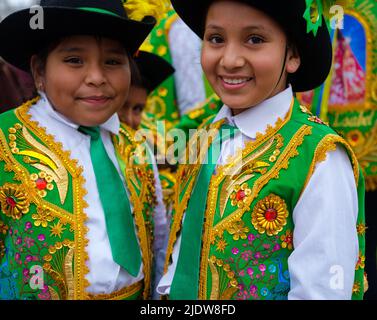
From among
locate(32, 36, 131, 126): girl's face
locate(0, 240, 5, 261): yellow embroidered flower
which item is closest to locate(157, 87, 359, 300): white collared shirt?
locate(32, 36, 131, 126): girl's face

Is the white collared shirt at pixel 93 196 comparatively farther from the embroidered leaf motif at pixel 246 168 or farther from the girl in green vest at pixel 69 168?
the embroidered leaf motif at pixel 246 168

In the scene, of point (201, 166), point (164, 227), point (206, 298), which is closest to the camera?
point (206, 298)

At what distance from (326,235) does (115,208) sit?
81 cm

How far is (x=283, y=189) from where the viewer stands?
196 centimetres

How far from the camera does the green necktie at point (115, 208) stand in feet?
7.30

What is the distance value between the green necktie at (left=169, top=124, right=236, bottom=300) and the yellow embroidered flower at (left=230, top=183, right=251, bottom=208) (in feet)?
0.41

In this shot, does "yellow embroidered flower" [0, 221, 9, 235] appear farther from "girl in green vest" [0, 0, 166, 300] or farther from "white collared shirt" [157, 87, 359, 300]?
"white collared shirt" [157, 87, 359, 300]

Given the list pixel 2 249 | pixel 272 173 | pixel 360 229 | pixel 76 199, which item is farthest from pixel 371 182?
pixel 2 249

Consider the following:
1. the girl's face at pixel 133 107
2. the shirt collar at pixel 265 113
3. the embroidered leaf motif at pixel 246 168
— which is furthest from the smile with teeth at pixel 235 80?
the girl's face at pixel 133 107

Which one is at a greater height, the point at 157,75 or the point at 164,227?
the point at 157,75
